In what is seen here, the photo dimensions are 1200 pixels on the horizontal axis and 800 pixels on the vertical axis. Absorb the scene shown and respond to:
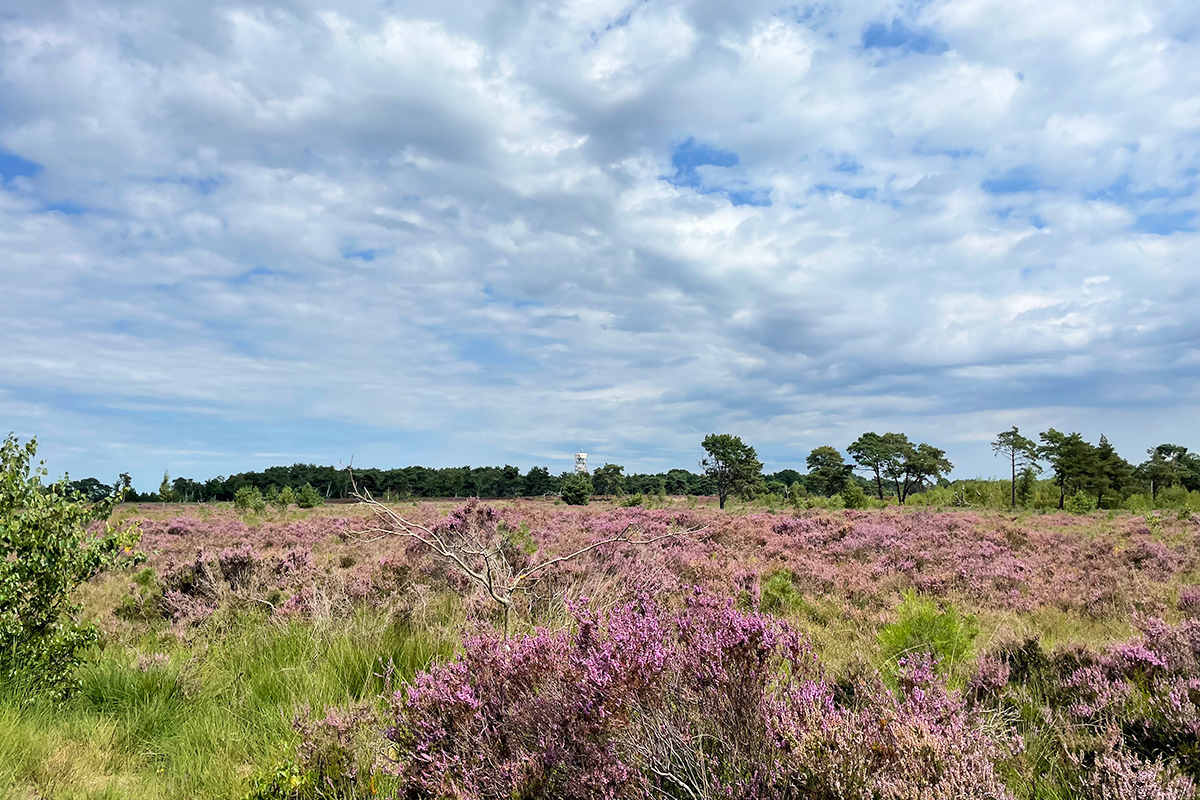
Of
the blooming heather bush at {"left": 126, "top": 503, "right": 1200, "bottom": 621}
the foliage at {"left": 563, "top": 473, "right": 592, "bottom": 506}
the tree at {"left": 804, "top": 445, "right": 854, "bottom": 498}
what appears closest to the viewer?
the blooming heather bush at {"left": 126, "top": 503, "right": 1200, "bottom": 621}

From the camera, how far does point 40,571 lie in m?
5.29

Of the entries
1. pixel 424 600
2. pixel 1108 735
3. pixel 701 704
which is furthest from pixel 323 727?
pixel 1108 735

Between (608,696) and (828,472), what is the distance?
9195cm

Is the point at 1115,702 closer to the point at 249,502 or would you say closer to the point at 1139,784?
the point at 1139,784

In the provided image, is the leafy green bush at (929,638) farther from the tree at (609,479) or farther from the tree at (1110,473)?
the tree at (609,479)

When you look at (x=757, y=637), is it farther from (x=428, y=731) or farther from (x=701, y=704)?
(x=428, y=731)

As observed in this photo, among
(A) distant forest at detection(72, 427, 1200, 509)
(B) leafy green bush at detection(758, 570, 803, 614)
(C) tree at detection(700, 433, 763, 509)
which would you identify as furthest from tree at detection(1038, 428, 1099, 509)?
(B) leafy green bush at detection(758, 570, 803, 614)

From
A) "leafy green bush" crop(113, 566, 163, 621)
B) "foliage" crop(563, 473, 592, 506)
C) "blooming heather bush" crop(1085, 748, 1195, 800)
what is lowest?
"leafy green bush" crop(113, 566, 163, 621)

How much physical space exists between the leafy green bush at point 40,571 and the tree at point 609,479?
305ft

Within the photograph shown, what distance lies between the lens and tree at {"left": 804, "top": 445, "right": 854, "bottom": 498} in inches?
3415

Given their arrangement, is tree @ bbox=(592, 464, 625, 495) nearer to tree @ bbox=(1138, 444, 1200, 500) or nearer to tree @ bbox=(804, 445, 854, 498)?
tree @ bbox=(804, 445, 854, 498)

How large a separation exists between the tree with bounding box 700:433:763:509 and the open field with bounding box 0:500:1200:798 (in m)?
62.6

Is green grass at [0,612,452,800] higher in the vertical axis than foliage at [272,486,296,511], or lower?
lower

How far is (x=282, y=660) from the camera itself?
5.56 m
